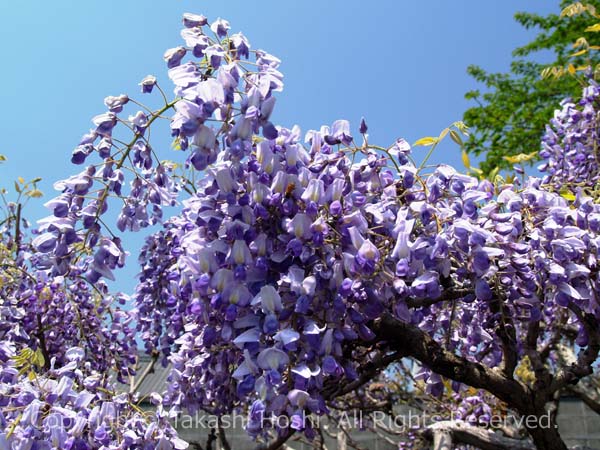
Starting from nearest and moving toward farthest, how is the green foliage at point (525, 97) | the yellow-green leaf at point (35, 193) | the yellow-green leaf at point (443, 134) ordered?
the yellow-green leaf at point (443, 134), the yellow-green leaf at point (35, 193), the green foliage at point (525, 97)

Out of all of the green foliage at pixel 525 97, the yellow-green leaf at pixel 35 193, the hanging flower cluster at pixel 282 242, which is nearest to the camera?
the hanging flower cluster at pixel 282 242

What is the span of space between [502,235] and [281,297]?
0.78m

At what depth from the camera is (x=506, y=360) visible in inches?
110

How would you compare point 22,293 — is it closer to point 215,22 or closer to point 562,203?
point 215,22

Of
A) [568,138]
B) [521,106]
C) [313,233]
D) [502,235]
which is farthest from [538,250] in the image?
[521,106]

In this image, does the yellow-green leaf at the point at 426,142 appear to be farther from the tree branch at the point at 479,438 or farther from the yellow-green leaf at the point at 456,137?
the tree branch at the point at 479,438

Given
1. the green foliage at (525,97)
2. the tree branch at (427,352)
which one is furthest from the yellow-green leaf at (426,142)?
the green foliage at (525,97)

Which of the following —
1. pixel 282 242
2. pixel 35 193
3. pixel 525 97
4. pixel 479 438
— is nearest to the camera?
pixel 282 242

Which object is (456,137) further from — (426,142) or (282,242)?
(282,242)

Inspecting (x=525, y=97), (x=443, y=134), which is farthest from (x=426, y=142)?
(x=525, y=97)

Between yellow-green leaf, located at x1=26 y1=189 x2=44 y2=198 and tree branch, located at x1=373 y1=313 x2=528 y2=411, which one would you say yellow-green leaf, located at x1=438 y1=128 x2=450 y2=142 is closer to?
tree branch, located at x1=373 y1=313 x2=528 y2=411

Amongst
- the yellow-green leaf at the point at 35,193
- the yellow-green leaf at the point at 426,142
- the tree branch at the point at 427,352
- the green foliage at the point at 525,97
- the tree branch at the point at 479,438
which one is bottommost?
the tree branch at the point at 479,438

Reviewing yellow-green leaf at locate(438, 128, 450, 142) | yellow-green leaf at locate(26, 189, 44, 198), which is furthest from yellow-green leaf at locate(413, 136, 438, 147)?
yellow-green leaf at locate(26, 189, 44, 198)

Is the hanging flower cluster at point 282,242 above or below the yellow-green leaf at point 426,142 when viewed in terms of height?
below
